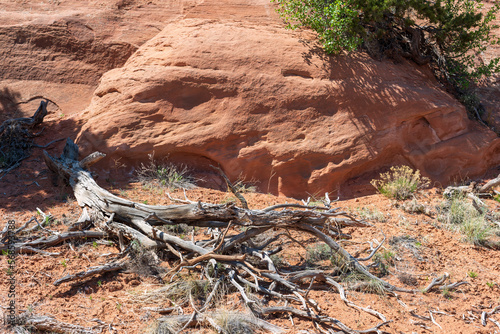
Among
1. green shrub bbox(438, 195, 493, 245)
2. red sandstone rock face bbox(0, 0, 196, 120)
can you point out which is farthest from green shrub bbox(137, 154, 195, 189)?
green shrub bbox(438, 195, 493, 245)

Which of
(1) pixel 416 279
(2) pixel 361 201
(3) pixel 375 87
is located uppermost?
(3) pixel 375 87

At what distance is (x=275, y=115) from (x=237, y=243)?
9.92ft

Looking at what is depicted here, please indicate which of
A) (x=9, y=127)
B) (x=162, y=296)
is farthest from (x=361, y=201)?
(x=9, y=127)

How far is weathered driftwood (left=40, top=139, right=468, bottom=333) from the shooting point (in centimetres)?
407

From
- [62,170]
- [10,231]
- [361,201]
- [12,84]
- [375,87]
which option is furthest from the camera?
[12,84]

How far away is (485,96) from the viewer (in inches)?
350

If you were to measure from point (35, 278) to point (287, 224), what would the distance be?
2660mm

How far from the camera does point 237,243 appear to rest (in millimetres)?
4594

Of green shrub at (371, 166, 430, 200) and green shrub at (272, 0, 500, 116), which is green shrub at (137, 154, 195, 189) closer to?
green shrub at (371, 166, 430, 200)

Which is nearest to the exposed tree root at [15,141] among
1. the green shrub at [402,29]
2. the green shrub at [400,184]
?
the green shrub at [402,29]

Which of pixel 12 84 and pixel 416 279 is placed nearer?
pixel 416 279

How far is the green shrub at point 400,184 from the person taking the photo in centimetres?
671

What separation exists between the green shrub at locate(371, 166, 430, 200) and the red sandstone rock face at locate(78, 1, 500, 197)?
306 mm

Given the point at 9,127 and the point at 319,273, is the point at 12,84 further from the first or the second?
the point at 319,273
